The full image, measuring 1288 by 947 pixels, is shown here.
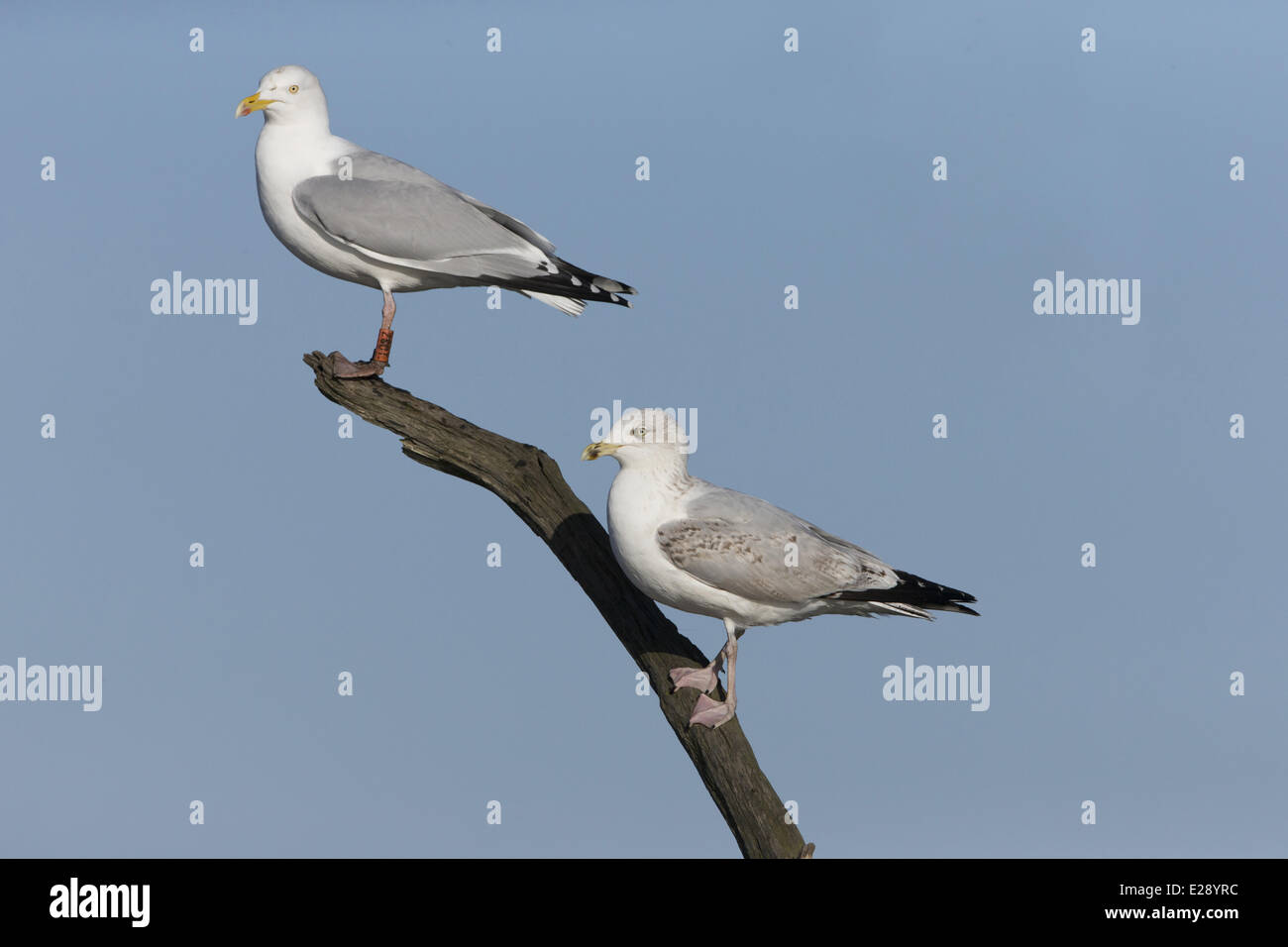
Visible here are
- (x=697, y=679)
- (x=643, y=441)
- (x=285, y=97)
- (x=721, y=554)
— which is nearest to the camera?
(x=721, y=554)

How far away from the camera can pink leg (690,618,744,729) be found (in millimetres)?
9172

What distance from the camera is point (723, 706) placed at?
930 centimetres

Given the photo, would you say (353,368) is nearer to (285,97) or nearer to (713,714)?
(285,97)

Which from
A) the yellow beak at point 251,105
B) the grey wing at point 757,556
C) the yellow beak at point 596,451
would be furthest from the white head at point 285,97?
the grey wing at point 757,556

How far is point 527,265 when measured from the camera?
10.2 meters

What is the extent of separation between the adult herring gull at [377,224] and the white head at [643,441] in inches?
64.4

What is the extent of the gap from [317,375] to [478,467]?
133cm

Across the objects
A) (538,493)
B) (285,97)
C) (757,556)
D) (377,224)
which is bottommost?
(757,556)

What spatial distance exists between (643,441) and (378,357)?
2614 millimetres

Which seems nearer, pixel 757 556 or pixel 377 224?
pixel 757 556

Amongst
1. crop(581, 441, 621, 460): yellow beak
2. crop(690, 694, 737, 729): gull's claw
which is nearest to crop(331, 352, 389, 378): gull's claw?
crop(581, 441, 621, 460): yellow beak

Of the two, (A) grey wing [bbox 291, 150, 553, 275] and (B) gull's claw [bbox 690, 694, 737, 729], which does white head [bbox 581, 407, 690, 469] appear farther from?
(A) grey wing [bbox 291, 150, 553, 275]

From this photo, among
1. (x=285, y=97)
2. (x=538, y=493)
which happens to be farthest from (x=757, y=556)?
(x=285, y=97)

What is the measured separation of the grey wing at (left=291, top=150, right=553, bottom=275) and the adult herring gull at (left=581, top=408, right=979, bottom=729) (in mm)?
1975
